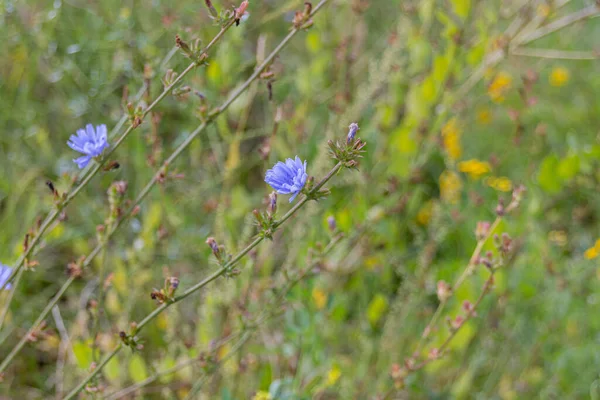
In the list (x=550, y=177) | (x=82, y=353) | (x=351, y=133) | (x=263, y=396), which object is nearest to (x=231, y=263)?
(x=351, y=133)

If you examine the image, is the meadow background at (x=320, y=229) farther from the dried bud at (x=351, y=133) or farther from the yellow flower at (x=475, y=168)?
the dried bud at (x=351, y=133)

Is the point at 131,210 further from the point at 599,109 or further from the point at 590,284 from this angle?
the point at 599,109

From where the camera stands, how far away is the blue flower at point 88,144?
4.04ft

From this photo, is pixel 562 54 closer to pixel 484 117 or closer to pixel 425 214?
pixel 484 117

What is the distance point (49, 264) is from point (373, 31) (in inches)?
94.7

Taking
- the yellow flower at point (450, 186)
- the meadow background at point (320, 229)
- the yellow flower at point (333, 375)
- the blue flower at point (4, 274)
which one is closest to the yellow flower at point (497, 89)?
the meadow background at point (320, 229)

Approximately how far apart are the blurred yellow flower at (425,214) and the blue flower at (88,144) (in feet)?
5.63

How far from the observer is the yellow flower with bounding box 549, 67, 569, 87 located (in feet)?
12.6

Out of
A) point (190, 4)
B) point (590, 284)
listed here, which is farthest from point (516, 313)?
point (190, 4)

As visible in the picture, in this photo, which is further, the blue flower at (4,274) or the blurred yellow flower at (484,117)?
the blurred yellow flower at (484,117)

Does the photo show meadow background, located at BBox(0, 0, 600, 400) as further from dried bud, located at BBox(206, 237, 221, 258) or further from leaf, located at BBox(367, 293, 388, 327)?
dried bud, located at BBox(206, 237, 221, 258)

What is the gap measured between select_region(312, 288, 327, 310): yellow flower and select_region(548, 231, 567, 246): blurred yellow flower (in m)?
1.03

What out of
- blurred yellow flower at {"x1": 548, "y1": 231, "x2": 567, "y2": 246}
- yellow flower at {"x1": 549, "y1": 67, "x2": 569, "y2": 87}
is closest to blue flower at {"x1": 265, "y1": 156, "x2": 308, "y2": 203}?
blurred yellow flower at {"x1": 548, "y1": 231, "x2": 567, "y2": 246}

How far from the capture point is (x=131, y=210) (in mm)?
1495
